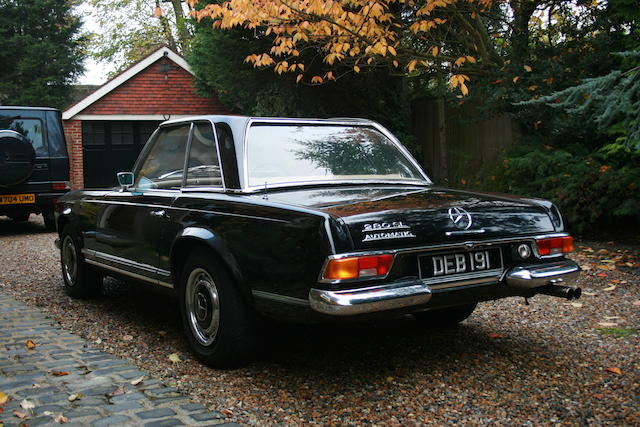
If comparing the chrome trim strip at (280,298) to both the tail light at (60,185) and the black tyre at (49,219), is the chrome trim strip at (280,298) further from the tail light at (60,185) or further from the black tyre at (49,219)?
the black tyre at (49,219)

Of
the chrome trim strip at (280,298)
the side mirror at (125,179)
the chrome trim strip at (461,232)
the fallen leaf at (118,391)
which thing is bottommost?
the fallen leaf at (118,391)

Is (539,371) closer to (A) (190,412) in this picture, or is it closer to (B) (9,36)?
(A) (190,412)

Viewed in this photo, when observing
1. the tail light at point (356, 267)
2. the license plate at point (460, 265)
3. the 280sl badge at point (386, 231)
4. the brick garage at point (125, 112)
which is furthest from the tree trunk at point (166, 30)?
the tail light at point (356, 267)

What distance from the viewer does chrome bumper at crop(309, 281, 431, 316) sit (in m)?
3.38

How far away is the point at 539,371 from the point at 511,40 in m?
7.95

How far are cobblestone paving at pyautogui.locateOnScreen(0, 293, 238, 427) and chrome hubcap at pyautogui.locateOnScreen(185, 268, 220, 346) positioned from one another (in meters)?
0.45

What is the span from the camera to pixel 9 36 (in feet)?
109

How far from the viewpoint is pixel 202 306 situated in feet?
14.4

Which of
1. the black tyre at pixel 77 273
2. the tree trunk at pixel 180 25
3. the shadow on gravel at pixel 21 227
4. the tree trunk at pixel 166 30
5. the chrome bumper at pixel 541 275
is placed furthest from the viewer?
the tree trunk at pixel 166 30

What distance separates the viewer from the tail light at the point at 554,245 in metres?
4.09

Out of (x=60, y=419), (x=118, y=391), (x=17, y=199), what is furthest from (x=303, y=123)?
(x=17, y=199)

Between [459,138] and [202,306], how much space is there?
34.2ft

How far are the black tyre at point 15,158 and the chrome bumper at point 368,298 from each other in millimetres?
9190

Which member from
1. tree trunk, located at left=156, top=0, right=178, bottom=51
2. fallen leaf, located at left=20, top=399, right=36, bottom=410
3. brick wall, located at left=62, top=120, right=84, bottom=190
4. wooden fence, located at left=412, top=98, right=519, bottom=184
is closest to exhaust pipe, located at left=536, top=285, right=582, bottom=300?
fallen leaf, located at left=20, top=399, right=36, bottom=410
